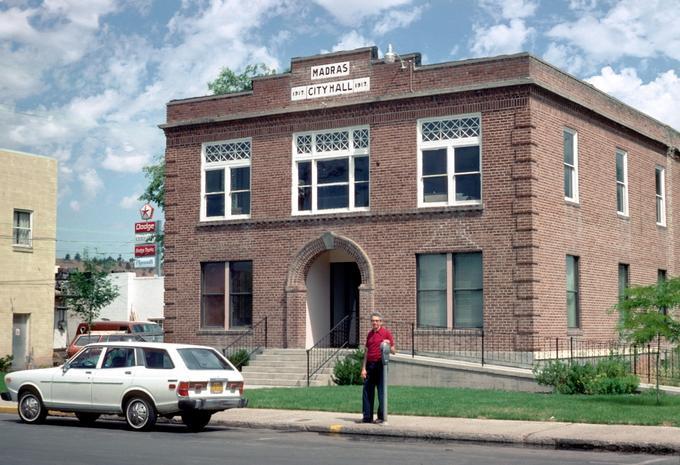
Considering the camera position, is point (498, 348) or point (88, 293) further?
point (88, 293)

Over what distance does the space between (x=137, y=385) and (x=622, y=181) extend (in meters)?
18.7

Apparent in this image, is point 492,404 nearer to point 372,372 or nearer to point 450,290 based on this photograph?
point 372,372

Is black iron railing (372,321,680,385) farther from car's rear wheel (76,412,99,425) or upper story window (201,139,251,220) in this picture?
car's rear wheel (76,412,99,425)

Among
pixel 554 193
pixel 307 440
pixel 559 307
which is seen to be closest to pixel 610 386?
pixel 559 307

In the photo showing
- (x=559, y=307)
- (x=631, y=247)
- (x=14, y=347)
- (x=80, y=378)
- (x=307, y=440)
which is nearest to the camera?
(x=307, y=440)

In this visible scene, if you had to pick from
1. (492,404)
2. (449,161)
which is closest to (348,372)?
(449,161)

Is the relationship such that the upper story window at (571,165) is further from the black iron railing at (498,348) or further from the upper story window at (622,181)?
the black iron railing at (498,348)

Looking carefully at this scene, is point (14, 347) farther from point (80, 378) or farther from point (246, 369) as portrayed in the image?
point (80, 378)

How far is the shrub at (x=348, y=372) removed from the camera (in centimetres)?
2588

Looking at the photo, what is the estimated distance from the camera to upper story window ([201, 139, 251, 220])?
30.8m

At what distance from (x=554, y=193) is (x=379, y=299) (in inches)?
214

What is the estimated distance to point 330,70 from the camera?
2938 centimetres

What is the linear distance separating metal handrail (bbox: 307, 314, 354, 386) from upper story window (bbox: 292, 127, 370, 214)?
3.38 metres

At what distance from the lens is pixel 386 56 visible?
28391mm
